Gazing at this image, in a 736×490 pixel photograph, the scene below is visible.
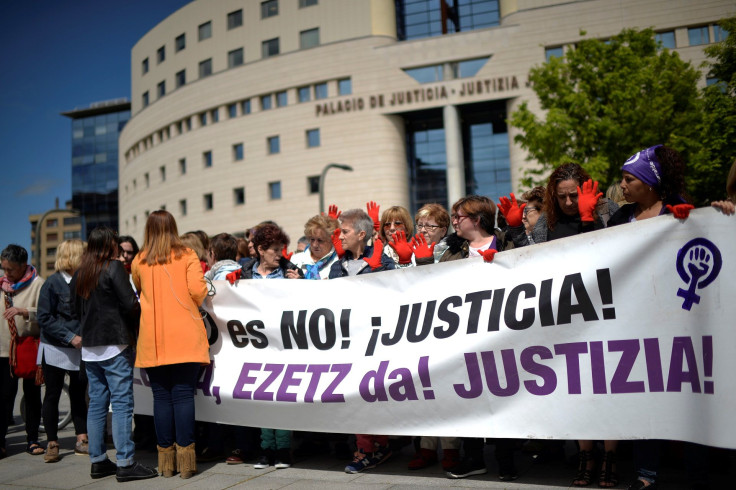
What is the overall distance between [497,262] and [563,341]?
736 millimetres

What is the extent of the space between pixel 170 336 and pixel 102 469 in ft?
4.52

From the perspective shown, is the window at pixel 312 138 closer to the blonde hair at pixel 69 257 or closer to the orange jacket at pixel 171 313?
the blonde hair at pixel 69 257

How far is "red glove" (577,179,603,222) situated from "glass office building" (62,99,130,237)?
3554 inches

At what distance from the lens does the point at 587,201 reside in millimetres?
4422

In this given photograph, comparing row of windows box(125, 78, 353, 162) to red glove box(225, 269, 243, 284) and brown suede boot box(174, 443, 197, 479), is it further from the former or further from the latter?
brown suede boot box(174, 443, 197, 479)

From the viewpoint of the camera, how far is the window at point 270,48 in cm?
4672

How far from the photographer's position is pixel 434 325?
15.7 feet

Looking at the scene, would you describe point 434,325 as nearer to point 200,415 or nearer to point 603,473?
point 603,473

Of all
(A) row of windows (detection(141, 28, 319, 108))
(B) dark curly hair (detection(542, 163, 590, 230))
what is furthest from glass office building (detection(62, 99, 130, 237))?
(B) dark curly hair (detection(542, 163, 590, 230))

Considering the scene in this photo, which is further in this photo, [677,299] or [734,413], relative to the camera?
[677,299]

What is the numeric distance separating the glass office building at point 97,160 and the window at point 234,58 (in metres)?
45.7

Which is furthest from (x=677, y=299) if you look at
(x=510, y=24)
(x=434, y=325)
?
(x=510, y=24)

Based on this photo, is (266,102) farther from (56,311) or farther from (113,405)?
(113,405)

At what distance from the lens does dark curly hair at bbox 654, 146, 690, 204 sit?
418 centimetres
